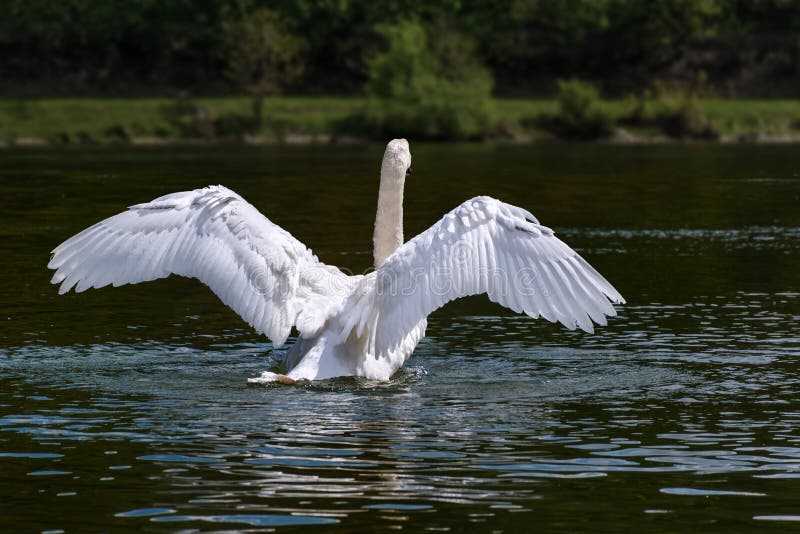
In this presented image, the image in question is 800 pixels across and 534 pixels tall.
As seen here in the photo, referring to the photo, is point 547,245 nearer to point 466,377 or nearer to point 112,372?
point 466,377

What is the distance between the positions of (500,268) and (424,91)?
79101 millimetres

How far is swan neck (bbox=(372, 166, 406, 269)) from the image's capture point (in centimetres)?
Answer: 1623

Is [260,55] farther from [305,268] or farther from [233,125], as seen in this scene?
[305,268]

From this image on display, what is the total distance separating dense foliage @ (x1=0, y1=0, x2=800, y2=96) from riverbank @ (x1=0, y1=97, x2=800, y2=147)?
17753mm

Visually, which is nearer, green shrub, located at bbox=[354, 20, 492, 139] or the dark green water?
the dark green water

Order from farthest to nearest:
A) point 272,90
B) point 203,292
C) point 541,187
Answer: point 272,90 < point 541,187 < point 203,292

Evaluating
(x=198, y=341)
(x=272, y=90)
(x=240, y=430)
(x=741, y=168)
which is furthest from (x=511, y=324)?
(x=272, y=90)

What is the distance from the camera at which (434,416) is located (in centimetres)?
1340

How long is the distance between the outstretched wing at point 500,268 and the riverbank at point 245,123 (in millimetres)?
71247

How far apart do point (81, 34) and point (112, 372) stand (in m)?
99.6

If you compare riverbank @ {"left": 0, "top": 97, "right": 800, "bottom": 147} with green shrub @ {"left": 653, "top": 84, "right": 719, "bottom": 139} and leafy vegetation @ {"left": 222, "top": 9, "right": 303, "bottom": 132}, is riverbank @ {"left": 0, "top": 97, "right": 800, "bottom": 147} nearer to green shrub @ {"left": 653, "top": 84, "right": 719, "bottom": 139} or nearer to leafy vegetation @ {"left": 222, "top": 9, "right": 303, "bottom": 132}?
green shrub @ {"left": 653, "top": 84, "right": 719, "bottom": 139}

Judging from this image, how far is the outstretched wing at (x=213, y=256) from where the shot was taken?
1491 cm

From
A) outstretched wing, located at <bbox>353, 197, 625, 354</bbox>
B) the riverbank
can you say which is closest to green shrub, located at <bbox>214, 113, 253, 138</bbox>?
the riverbank

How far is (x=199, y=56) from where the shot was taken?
384ft
